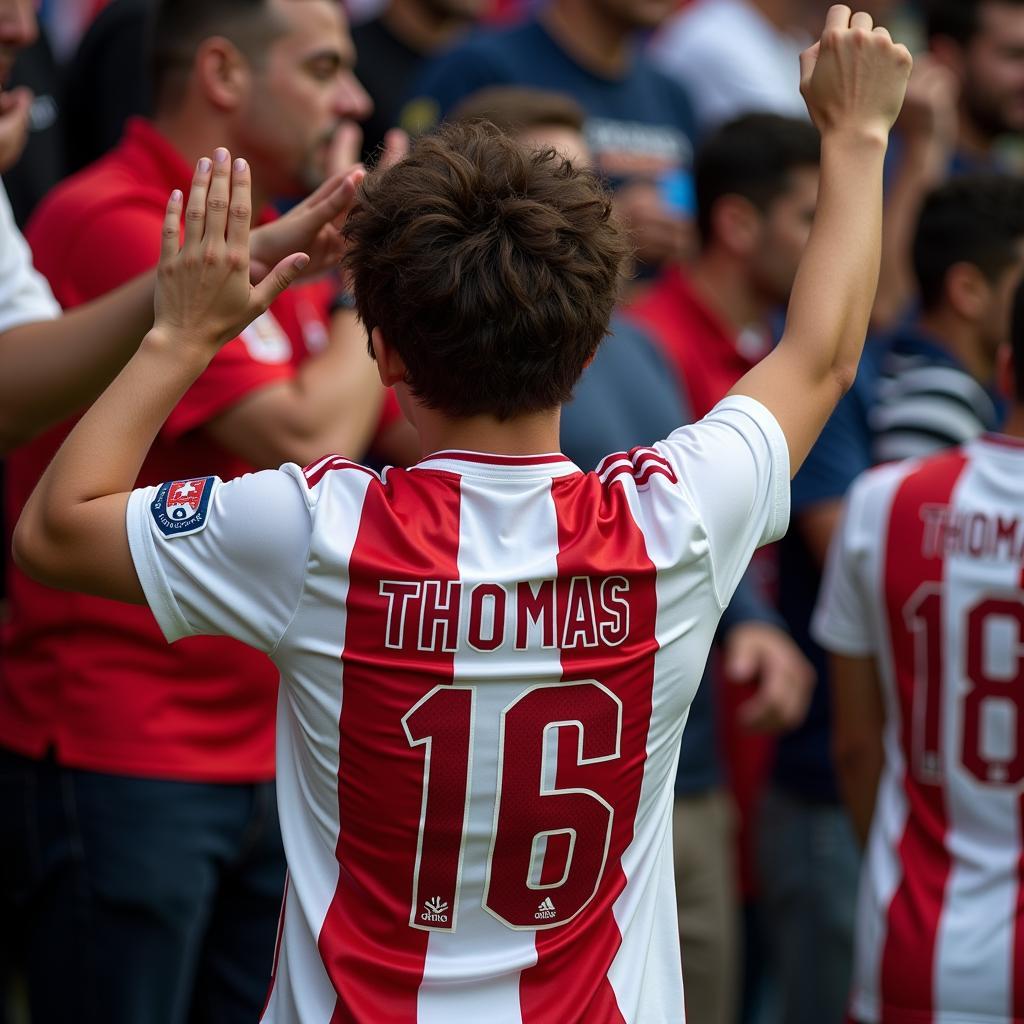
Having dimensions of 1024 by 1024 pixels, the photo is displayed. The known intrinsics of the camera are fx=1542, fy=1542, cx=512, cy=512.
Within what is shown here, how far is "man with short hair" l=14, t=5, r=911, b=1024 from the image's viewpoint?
1.84m

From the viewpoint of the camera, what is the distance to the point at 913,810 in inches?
117

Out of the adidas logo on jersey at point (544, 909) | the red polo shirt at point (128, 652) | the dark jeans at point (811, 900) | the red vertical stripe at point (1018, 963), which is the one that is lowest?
the dark jeans at point (811, 900)

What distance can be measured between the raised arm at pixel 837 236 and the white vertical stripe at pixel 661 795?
0.22 m

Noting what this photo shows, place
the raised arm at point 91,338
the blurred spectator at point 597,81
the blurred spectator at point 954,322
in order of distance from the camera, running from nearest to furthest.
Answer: the raised arm at point 91,338 → the blurred spectator at point 954,322 → the blurred spectator at point 597,81

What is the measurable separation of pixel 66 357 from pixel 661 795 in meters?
1.10

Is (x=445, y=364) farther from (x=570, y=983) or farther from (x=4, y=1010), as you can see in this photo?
(x=4, y=1010)

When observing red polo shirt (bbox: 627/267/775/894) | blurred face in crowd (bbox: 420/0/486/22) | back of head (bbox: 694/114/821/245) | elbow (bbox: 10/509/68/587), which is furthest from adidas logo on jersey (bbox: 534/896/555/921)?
blurred face in crowd (bbox: 420/0/486/22)

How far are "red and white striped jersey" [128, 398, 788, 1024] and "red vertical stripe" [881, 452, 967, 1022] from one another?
3.62ft

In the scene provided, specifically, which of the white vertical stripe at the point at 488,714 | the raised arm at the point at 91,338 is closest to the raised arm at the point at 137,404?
the raised arm at the point at 91,338

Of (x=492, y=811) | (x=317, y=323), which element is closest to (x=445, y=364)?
(x=492, y=811)

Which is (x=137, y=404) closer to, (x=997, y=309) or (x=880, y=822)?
(x=880, y=822)

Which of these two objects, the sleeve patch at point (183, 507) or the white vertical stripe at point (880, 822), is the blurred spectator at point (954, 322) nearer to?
the white vertical stripe at point (880, 822)

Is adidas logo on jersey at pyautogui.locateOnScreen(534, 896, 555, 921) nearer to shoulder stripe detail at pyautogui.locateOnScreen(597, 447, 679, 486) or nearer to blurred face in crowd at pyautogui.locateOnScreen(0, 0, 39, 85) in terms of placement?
shoulder stripe detail at pyautogui.locateOnScreen(597, 447, 679, 486)

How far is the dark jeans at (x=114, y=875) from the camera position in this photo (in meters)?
2.77
